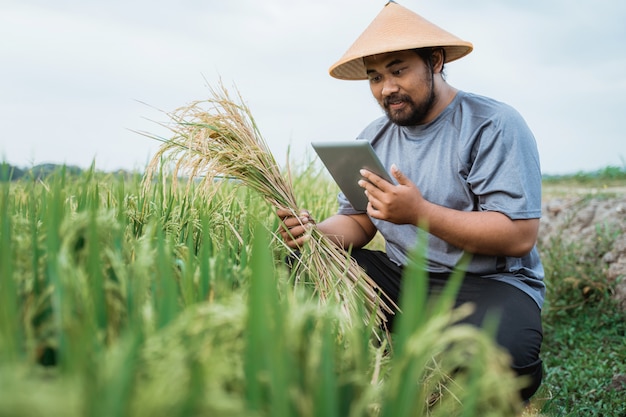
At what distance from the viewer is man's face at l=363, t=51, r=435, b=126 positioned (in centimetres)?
269

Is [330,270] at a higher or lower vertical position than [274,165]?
lower

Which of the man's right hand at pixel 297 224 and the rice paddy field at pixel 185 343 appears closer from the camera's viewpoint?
the rice paddy field at pixel 185 343

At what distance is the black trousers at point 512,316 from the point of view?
92.4 inches

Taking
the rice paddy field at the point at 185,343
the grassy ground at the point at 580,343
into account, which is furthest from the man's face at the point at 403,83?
the grassy ground at the point at 580,343

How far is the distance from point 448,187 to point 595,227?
2.65 meters

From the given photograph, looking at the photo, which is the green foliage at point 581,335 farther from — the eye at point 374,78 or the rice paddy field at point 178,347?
the rice paddy field at point 178,347

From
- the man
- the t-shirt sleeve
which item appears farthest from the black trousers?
the t-shirt sleeve

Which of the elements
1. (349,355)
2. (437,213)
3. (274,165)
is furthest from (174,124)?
(349,355)

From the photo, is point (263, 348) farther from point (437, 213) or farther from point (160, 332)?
point (437, 213)

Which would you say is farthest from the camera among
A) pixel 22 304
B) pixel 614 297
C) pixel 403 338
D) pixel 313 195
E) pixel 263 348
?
pixel 313 195

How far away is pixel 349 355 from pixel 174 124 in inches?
60.7

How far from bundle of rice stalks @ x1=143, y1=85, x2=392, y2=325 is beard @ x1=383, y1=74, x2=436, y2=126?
58cm

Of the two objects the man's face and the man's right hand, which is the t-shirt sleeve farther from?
the man's right hand

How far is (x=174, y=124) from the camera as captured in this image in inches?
98.1
